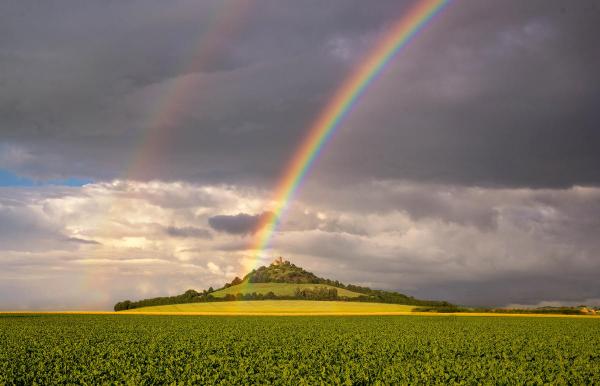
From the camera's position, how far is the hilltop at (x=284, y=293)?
13925cm

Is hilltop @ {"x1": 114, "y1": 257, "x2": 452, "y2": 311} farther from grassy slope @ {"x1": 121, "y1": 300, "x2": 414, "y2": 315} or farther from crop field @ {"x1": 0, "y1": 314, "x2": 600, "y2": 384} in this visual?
crop field @ {"x1": 0, "y1": 314, "x2": 600, "y2": 384}

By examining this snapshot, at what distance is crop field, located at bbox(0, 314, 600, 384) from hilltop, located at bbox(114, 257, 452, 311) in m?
82.0

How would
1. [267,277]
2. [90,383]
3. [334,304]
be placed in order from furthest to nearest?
1. [267,277]
2. [334,304]
3. [90,383]

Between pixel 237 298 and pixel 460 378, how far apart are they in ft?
406

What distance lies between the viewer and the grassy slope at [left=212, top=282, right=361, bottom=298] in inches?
6112

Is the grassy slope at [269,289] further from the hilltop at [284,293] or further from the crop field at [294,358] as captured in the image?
the crop field at [294,358]

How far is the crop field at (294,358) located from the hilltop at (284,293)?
3230 inches

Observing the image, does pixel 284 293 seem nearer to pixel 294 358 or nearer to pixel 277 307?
pixel 277 307

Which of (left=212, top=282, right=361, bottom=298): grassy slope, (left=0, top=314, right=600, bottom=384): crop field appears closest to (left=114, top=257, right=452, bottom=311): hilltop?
(left=212, top=282, right=361, bottom=298): grassy slope

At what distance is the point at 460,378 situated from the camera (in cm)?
2570

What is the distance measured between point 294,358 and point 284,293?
406 feet

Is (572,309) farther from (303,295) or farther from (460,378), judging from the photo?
(460,378)

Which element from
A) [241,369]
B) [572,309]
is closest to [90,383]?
[241,369]

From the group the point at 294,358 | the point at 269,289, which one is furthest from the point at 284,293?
the point at 294,358
